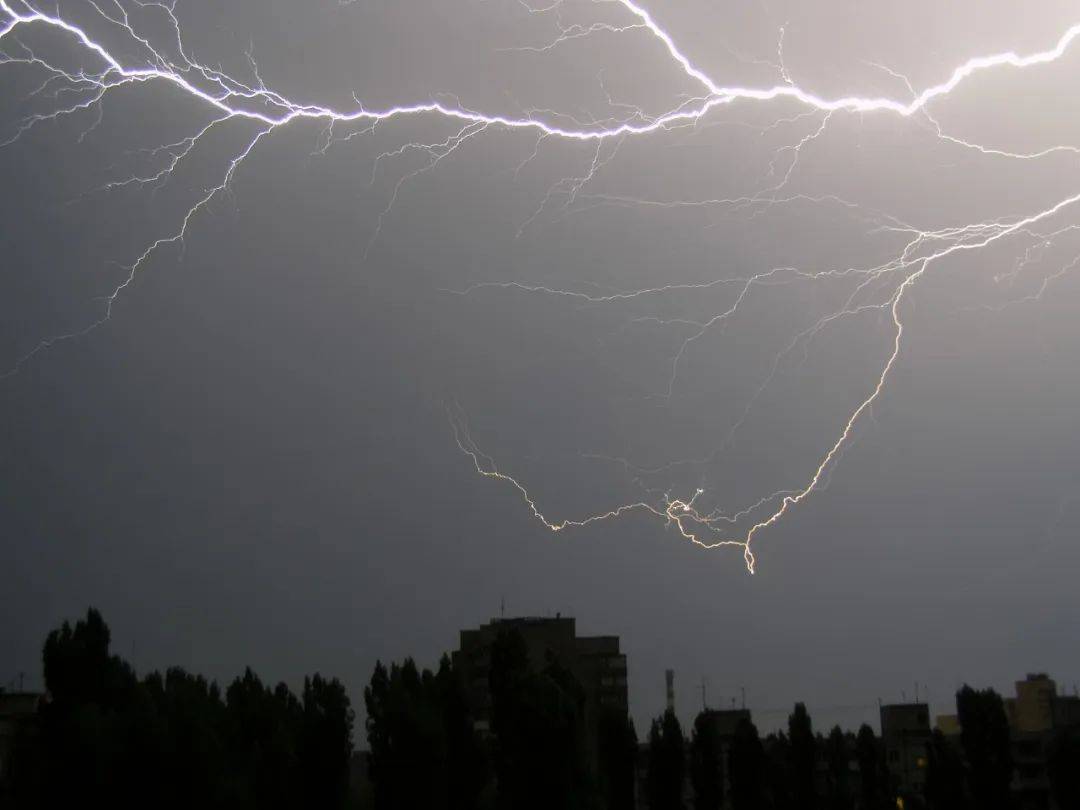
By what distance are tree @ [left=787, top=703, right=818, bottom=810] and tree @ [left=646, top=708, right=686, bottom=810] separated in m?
3.81

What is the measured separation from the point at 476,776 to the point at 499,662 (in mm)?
3011

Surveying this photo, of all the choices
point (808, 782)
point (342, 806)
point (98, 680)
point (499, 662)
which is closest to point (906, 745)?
point (808, 782)

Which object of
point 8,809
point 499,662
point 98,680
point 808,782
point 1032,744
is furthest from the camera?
point 1032,744

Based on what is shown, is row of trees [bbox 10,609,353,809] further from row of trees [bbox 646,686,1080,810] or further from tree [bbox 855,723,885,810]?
tree [bbox 855,723,885,810]

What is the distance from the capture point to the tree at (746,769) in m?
35.0

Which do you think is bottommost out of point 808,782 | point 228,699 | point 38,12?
point 808,782

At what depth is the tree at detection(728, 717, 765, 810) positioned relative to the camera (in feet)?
115

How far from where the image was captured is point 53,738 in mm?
21719

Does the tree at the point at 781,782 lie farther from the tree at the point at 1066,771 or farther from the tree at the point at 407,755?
the tree at the point at 407,755

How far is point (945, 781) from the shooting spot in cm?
3284

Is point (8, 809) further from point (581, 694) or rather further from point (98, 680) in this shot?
point (581, 694)

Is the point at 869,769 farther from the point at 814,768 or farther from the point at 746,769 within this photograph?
the point at 746,769

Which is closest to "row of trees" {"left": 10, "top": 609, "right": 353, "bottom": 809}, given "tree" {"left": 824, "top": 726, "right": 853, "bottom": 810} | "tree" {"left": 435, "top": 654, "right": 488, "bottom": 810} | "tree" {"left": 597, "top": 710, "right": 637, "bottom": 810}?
"tree" {"left": 435, "top": 654, "right": 488, "bottom": 810}

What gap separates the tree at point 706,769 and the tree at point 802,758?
2235 mm
